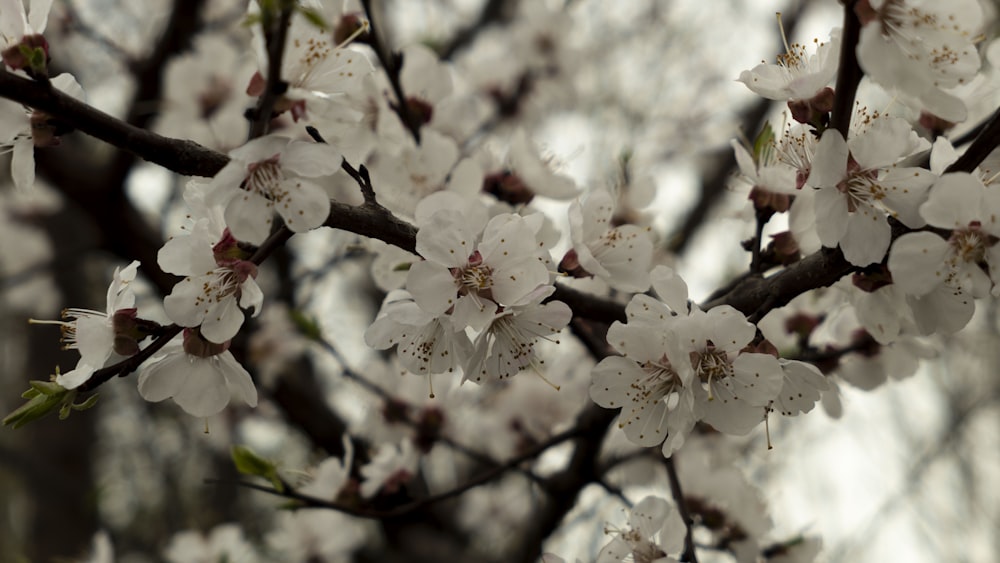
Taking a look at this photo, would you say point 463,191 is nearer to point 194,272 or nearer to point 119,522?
point 194,272

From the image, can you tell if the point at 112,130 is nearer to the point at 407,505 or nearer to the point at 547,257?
the point at 547,257

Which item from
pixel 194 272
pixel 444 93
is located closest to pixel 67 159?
pixel 444 93

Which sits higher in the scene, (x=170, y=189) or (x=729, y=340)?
(x=729, y=340)

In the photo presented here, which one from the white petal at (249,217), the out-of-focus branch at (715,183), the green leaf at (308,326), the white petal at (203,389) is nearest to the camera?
the white petal at (249,217)

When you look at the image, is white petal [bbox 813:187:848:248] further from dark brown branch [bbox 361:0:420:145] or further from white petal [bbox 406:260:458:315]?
dark brown branch [bbox 361:0:420:145]

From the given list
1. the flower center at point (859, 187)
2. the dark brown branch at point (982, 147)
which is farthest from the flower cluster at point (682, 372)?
the dark brown branch at point (982, 147)

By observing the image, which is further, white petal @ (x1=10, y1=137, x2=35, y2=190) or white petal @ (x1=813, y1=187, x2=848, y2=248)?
white petal @ (x1=10, y1=137, x2=35, y2=190)

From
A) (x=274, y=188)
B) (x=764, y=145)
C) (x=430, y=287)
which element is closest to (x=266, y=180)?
(x=274, y=188)

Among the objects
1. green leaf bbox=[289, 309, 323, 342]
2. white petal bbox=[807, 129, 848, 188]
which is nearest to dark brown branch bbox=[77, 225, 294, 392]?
white petal bbox=[807, 129, 848, 188]

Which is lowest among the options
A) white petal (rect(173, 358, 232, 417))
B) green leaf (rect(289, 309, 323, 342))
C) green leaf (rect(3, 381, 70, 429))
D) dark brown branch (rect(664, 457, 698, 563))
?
green leaf (rect(289, 309, 323, 342))

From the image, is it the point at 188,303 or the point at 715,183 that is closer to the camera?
the point at 188,303

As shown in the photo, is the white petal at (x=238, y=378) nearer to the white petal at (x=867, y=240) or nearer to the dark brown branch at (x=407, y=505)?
the dark brown branch at (x=407, y=505)
